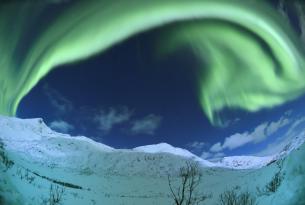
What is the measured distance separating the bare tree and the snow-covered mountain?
0.06 meters

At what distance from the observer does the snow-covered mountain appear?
5.53 m

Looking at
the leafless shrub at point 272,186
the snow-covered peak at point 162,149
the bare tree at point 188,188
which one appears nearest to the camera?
the snow-covered peak at point 162,149

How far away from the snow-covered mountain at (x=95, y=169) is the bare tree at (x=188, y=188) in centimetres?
6

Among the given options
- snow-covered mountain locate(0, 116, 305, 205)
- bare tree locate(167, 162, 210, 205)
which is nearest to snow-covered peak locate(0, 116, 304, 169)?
snow-covered mountain locate(0, 116, 305, 205)

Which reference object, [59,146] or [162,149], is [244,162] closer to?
[162,149]

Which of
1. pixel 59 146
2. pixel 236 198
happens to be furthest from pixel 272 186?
pixel 59 146

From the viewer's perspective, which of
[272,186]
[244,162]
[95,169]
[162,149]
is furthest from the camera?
[272,186]

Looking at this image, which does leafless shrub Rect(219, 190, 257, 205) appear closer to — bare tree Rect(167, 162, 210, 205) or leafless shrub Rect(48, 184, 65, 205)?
bare tree Rect(167, 162, 210, 205)

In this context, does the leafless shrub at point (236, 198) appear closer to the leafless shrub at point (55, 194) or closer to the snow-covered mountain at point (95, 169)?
the snow-covered mountain at point (95, 169)

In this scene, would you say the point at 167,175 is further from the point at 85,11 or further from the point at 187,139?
the point at 85,11

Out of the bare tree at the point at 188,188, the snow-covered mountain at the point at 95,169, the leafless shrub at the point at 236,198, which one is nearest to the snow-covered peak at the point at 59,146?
the snow-covered mountain at the point at 95,169

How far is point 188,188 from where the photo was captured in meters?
5.76

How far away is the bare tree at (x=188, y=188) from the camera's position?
18.5ft

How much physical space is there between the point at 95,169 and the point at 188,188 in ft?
3.40
